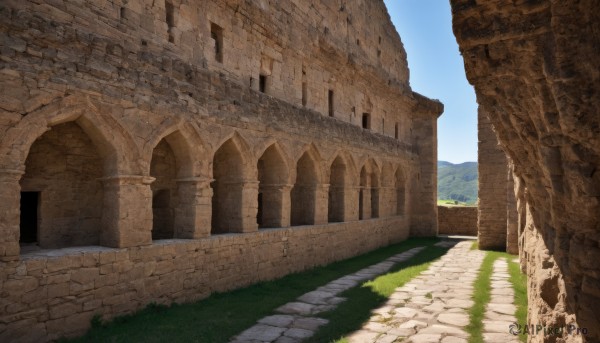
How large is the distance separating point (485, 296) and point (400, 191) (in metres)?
11.8

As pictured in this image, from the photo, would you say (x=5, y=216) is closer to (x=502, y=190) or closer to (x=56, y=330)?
(x=56, y=330)

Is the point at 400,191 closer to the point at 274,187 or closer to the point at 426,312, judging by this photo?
the point at 274,187

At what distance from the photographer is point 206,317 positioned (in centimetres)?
694

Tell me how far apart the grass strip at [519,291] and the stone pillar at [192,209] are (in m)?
5.67

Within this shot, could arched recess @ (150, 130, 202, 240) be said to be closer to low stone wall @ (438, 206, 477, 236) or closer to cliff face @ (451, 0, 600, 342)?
cliff face @ (451, 0, 600, 342)

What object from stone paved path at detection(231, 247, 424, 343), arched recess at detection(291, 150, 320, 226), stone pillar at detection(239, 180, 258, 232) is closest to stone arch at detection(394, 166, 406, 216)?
→ arched recess at detection(291, 150, 320, 226)

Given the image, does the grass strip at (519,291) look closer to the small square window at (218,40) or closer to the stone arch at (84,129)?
the stone arch at (84,129)

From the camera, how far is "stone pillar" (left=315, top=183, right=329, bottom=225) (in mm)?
12672

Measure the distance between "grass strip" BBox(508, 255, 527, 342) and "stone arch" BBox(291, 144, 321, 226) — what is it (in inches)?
210

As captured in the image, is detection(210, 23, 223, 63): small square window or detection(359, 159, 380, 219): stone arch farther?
detection(359, 159, 380, 219): stone arch

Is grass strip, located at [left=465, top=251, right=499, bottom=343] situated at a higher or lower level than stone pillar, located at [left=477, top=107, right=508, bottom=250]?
lower

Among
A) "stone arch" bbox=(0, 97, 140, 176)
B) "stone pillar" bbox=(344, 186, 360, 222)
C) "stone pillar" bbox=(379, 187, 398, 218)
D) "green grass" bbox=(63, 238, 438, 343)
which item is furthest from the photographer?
"stone pillar" bbox=(379, 187, 398, 218)

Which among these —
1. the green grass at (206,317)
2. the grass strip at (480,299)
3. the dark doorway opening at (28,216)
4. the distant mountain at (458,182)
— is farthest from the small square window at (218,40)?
the distant mountain at (458,182)

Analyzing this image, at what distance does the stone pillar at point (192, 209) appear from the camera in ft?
27.4
